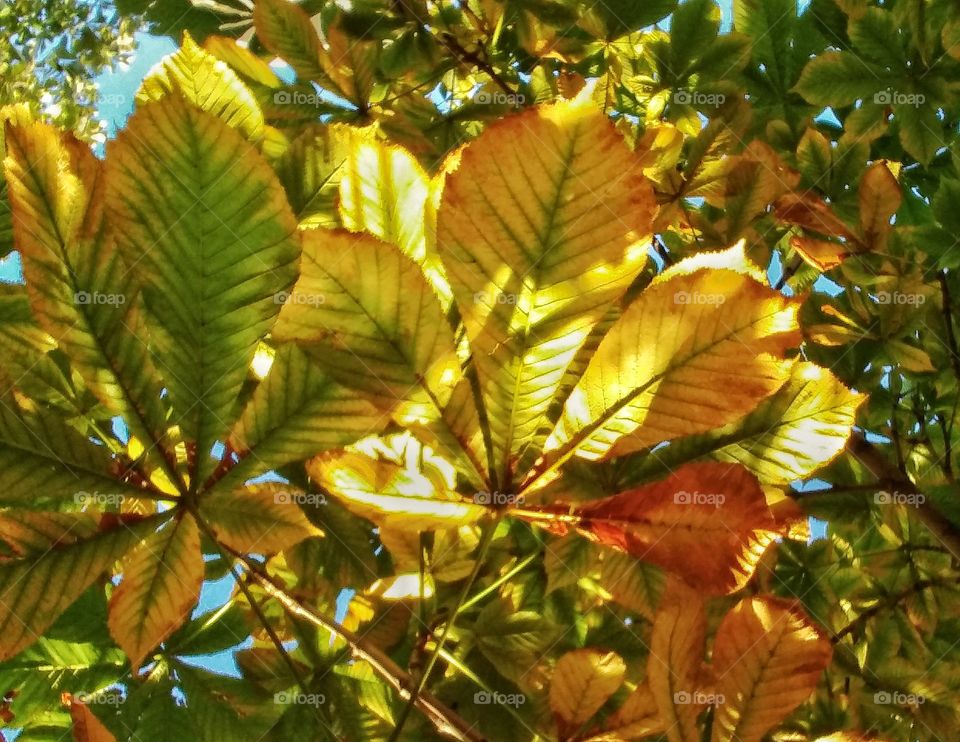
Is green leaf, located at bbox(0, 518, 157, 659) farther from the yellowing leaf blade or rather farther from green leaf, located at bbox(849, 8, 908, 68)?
green leaf, located at bbox(849, 8, 908, 68)

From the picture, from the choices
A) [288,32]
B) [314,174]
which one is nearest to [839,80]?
[288,32]

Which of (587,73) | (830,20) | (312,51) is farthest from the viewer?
(587,73)

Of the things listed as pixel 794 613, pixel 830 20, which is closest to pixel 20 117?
pixel 794 613

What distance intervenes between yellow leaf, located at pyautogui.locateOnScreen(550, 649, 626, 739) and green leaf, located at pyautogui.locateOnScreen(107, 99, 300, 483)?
1.38 feet

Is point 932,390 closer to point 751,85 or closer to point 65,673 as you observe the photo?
point 751,85

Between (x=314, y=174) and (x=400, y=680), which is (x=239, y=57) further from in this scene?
(x=400, y=680)

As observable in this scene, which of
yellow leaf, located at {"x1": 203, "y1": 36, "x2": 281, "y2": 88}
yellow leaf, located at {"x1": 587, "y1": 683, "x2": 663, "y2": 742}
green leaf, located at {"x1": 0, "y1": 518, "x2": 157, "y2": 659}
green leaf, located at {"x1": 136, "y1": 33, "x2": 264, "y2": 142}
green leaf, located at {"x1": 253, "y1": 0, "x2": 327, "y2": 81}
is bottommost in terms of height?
yellow leaf, located at {"x1": 587, "y1": 683, "x2": 663, "y2": 742}

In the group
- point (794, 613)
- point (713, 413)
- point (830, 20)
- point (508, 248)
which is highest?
point (830, 20)

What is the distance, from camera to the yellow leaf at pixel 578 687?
699 mm

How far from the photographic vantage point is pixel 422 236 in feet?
1.52

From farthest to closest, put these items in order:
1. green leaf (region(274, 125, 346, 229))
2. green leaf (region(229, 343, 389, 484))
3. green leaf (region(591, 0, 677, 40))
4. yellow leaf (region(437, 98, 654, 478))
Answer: green leaf (region(591, 0, 677, 40)), green leaf (region(274, 125, 346, 229)), green leaf (region(229, 343, 389, 484)), yellow leaf (region(437, 98, 654, 478))

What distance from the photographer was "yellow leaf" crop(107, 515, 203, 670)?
52 cm

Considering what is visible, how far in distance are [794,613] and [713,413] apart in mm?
214

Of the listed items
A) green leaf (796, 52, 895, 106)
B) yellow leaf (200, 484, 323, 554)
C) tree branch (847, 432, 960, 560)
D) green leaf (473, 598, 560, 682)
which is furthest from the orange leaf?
green leaf (796, 52, 895, 106)
